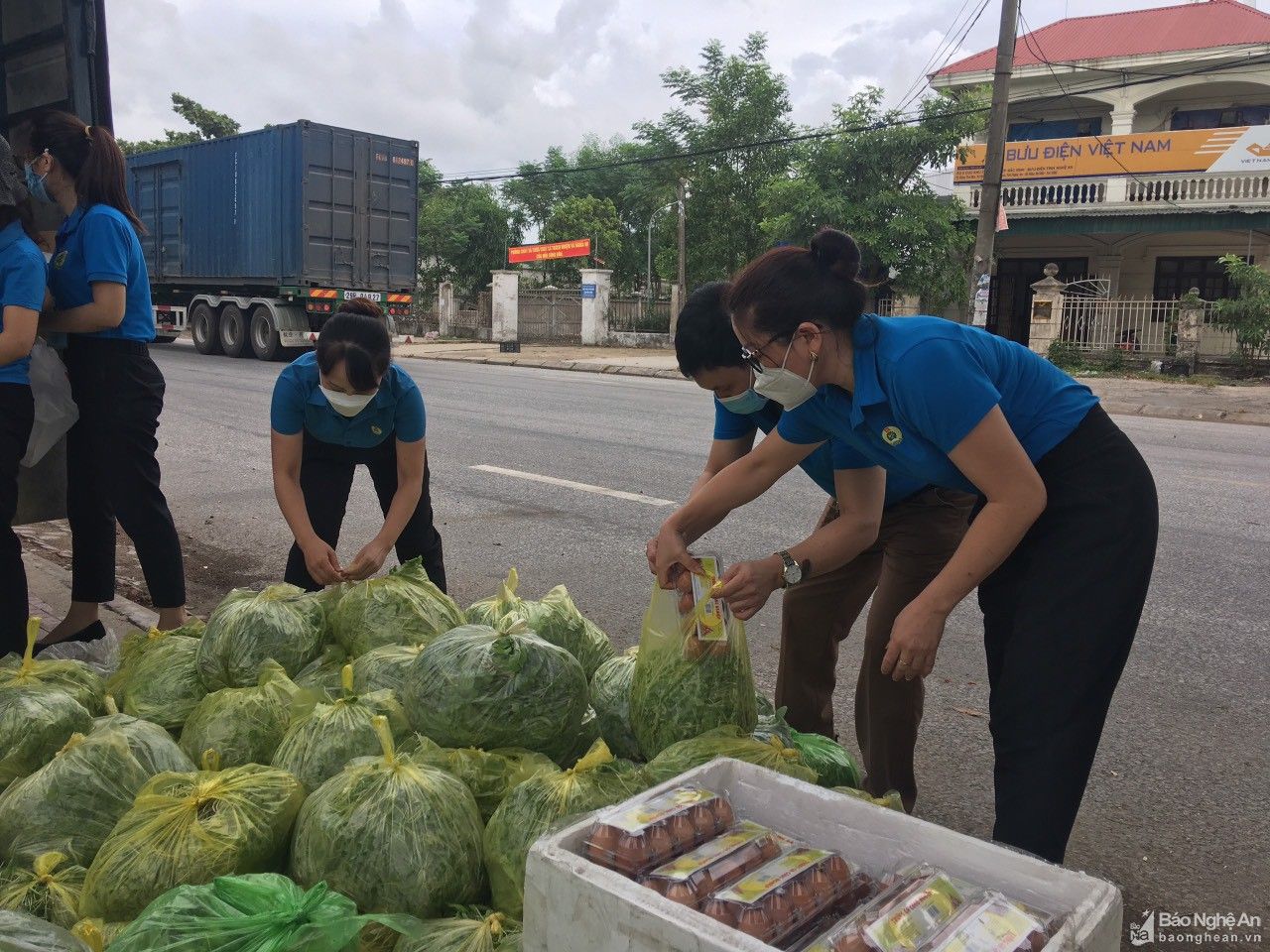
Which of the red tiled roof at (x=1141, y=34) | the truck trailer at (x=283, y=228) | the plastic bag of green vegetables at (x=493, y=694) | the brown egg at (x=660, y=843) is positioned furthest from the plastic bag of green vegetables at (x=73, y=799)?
the red tiled roof at (x=1141, y=34)

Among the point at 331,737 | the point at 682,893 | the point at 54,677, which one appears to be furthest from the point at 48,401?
the point at 682,893

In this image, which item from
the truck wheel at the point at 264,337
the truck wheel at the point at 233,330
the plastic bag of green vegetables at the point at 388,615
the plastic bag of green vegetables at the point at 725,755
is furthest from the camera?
the truck wheel at the point at 233,330

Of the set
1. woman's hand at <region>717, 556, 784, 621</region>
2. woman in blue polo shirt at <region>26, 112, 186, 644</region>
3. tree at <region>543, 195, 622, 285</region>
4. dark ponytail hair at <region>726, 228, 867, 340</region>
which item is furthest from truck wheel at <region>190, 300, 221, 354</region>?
dark ponytail hair at <region>726, 228, 867, 340</region>

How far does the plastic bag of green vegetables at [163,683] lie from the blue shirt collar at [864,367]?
5.59 feet

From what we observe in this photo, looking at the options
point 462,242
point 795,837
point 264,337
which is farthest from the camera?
point 462,242

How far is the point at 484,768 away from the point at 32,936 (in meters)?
0.76

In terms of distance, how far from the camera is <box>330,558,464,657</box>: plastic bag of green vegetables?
2607mm

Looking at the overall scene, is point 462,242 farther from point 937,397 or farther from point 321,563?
→ point 937,397

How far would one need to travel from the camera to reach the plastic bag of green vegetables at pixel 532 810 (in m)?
1.70

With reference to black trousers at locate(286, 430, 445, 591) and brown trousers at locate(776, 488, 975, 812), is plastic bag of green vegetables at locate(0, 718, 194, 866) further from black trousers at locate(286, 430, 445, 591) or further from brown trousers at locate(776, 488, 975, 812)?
brown trousers at locate(776, 488, 975, 812)

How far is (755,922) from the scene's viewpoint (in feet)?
3.99

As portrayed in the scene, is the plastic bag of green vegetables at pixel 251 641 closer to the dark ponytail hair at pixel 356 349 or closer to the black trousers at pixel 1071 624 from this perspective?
the dark ponytail hair at pixel 356 349

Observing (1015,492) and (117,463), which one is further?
(117,463)

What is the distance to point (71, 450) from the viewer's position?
3.69 m
